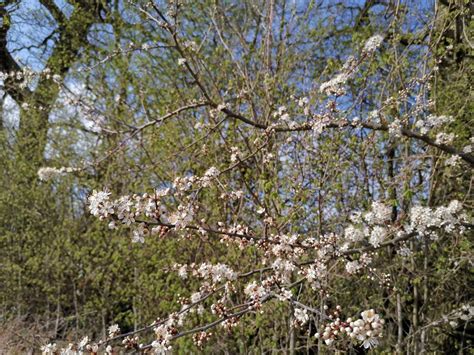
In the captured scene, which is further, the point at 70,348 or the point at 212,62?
the point at 212,62

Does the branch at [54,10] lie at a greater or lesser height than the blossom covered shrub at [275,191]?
greater

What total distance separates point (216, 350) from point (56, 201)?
3.56 meters

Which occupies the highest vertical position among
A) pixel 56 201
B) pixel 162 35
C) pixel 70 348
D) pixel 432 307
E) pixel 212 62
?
pixel 162 35

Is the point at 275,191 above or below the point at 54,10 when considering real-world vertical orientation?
below

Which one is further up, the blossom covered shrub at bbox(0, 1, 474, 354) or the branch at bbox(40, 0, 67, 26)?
the branch at bbox(40, 0, 67, 26)

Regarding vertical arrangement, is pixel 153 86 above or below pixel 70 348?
above

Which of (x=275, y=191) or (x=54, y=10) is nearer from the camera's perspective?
(x=275, y=191)

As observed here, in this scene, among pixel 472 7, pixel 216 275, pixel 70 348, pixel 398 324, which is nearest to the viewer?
pixel 70 348

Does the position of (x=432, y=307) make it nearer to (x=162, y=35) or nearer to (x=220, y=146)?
(x=220, y=146)

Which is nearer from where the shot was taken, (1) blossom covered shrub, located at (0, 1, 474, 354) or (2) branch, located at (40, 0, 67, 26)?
(1) blossom covered shrub, located at (0, 1, 474, 354)

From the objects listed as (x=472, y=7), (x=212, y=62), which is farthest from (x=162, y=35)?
(x=472, y=7)

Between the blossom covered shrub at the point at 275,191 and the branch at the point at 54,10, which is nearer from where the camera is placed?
the blossom covered shrub at the point at 275,191

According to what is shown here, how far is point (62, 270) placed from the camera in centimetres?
645

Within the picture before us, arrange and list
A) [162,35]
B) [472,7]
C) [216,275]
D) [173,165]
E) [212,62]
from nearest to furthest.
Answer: [216,275] < [472,7] < [173,165] < [212,62] < [162,35]
